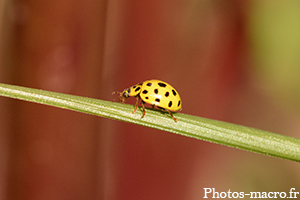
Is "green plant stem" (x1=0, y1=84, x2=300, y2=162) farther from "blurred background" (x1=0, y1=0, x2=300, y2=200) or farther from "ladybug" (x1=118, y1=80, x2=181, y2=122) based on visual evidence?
"blurred background" (x1=0, y1=0, x2=300, y2=200)

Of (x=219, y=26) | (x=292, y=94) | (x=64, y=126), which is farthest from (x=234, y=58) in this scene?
(x=64, y=126)

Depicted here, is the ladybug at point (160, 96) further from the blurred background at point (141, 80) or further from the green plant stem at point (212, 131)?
the blurred background at point (141, 80)

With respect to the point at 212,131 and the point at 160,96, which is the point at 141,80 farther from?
the point at 212,131

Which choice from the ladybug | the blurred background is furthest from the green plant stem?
the blurred background

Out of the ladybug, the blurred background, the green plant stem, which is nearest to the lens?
the green plant stem

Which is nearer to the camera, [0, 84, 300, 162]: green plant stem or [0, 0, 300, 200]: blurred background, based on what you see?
[0, 84, 300, 162]: green plant stem

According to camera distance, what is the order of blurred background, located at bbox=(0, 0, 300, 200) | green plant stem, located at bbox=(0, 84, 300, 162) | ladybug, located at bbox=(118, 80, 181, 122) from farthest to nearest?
blurred background, located at bbox=(0, 0, 300, 200), ladybug, located at bbox=(118, 80, 181, 122), green plant stem, located at bbox=(0, 84, 300, 162)

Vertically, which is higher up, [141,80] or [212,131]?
[141,80]

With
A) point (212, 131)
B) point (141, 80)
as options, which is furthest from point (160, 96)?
point (141, 80)
